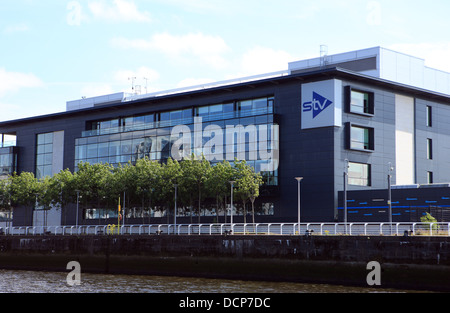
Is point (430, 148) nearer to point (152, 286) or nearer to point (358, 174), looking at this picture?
point (358, 174)

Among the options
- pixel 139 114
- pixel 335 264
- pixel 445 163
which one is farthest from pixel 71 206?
pixel 335 264

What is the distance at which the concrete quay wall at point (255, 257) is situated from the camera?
43156mm

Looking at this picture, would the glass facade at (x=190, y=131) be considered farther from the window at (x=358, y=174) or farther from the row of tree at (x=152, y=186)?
the window at (x=358, y=174)

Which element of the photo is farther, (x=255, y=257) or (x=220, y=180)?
(x=220, y=180)

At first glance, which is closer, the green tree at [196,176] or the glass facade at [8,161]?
the green tree at [196,176]

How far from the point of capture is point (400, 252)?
43969 mm

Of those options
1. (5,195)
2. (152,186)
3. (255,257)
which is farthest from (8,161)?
(255,257)

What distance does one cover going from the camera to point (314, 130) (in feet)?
246

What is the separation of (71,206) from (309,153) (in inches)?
1474

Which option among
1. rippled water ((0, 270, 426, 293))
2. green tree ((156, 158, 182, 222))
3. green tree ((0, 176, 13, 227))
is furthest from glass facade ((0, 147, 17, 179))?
rippled water ((0, 270, 426, 293))

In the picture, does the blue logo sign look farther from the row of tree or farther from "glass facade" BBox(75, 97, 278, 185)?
the row of tree

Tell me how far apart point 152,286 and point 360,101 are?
39153 millimetres
